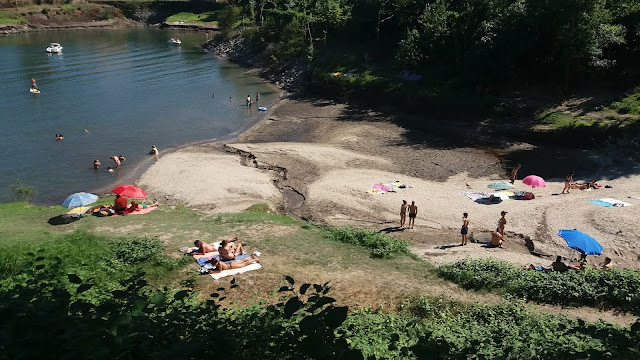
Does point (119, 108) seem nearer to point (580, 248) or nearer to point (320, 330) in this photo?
point (580, 248)

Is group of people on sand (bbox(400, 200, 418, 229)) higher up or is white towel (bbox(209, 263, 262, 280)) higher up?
white towel (bbox(209, 263, 262, 280))

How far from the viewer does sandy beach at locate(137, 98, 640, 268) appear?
74.0 feet

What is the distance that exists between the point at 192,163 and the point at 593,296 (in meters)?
26.4

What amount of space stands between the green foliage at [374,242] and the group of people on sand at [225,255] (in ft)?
13.6

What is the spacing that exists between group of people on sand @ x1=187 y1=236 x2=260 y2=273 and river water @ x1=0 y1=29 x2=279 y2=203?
17.1m

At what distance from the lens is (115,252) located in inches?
664

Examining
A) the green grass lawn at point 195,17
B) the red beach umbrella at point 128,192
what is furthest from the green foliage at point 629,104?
the green grass lawn at point 195,17

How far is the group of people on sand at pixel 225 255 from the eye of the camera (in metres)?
16.8

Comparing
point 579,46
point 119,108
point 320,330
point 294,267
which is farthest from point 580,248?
point 119,108

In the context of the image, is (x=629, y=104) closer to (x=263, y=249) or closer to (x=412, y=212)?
(x=412, y=212)

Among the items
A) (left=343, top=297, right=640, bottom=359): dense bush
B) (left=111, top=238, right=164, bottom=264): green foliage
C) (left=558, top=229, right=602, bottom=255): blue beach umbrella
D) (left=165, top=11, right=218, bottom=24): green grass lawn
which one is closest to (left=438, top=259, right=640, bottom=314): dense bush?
(left=343, top=297, right=640, bottom=359): dense bush

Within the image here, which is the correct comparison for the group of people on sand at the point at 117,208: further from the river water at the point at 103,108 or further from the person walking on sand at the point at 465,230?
the person walking on sand at the point at 465,230

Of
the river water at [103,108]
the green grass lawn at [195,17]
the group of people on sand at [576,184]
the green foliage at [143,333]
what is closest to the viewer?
the green foliage at [143,333]

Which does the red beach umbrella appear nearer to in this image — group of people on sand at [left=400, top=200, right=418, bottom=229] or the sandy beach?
the sandy beach
